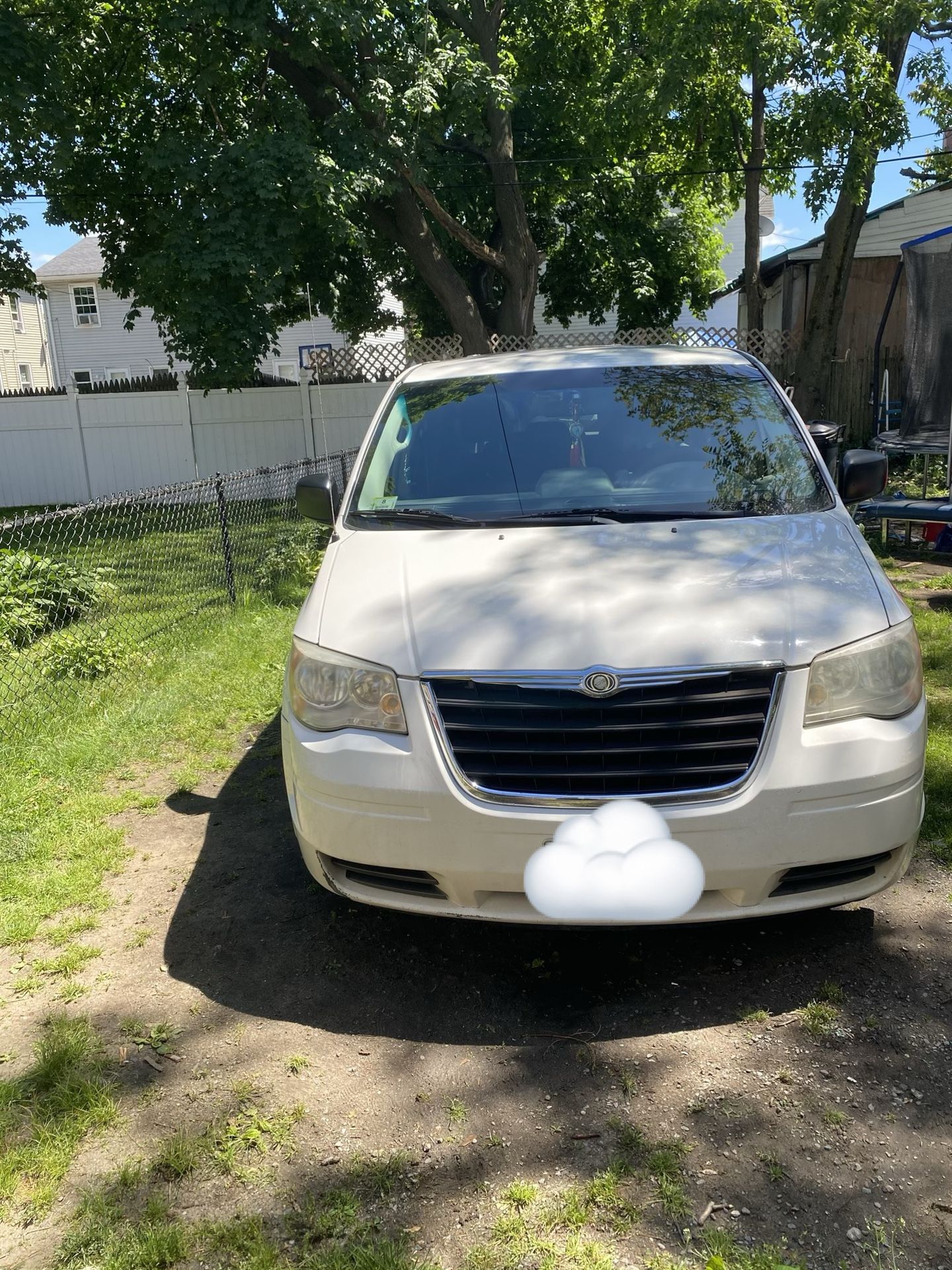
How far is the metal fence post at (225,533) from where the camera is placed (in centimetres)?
754

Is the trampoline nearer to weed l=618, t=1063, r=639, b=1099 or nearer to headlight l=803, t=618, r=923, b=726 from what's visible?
headlight l=803, t=618, r=923, b=726

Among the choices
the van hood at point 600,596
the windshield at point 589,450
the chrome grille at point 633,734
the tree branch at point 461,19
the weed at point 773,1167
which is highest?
the tree branch at point 461,19

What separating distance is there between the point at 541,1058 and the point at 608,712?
38.0 inches

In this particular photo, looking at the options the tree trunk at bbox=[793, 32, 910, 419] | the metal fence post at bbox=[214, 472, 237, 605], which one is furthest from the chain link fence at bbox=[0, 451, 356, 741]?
the tree trunk at bbox=[793, 32, 910, 419]

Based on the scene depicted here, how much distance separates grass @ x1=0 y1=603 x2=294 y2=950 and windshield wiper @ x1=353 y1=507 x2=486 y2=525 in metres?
1.74

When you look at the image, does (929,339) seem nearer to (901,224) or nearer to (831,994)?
(901,224)

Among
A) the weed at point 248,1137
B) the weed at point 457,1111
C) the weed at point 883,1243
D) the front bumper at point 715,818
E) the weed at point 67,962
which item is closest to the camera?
the weed at point 883,1243

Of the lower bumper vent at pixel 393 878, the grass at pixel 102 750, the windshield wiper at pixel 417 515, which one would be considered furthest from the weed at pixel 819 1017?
the grass at pixel 102 750

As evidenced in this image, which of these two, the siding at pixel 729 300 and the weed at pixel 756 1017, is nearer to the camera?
the weed at pixel 756 1017

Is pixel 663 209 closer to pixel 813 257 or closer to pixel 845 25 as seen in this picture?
pixel 813 257

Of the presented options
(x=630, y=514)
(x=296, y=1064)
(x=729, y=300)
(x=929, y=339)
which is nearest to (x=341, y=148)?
(x=929, y=339)

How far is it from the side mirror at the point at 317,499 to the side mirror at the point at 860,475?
7.10 feet

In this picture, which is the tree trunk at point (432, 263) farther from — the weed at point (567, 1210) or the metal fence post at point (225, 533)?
the weed at point (567, 1210)

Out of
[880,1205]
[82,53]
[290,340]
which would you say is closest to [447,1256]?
[880,1205]
